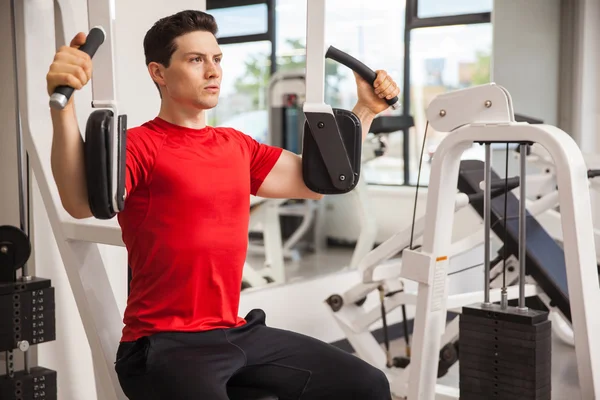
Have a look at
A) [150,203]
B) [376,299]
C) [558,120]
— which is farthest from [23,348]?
[558,120]

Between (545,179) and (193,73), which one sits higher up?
(193,73)

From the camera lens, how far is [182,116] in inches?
68.2

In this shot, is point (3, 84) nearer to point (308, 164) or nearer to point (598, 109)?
point (308, 164)

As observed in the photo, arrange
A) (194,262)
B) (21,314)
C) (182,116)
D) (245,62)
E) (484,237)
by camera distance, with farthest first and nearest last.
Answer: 1. (245,62)
2. (484,237)
3. (21,314)
4. (182,116)
5. (194,262)

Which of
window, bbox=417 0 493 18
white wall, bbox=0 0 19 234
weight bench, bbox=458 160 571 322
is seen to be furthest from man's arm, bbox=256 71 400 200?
window, bbox=417 0 493 18

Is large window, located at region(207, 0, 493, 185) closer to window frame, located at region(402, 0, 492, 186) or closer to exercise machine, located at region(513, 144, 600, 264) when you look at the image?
window frame, located at region(402, 0, 492, 186)

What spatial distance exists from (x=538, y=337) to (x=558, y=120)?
13.8ft

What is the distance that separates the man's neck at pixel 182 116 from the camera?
1.73 m

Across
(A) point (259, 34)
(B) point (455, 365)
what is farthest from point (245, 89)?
(B) point (455, 365)

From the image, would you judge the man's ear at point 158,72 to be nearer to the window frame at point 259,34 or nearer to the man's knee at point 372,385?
the man's knee at point 372,385

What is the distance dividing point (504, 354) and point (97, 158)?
1.24m

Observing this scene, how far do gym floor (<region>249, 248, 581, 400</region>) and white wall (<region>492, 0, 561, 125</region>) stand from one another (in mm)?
1974

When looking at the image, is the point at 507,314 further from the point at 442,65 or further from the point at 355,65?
the point at 442,65

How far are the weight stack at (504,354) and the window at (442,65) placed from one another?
3865 mm
